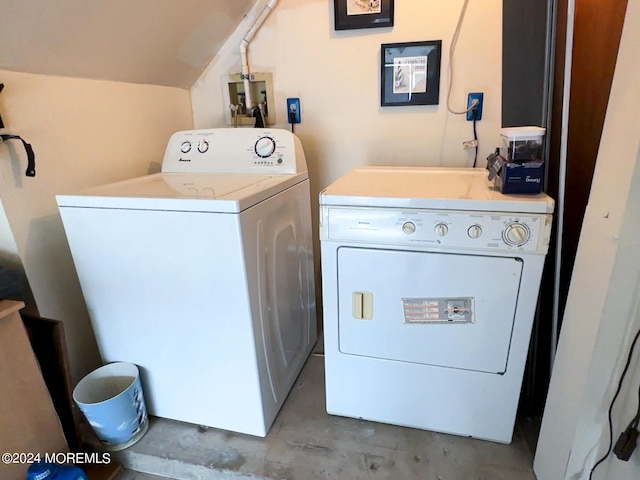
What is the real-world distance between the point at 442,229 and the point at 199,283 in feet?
2.56

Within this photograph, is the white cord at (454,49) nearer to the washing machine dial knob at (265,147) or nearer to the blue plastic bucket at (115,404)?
the washing machine dial knob at (265,147)

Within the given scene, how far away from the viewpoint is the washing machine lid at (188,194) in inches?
44.4

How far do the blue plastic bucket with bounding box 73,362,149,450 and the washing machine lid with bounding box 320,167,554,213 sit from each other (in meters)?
0.96

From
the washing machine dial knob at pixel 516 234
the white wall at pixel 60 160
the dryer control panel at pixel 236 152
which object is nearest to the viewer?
the washing machine dial knob at pixel 516 234

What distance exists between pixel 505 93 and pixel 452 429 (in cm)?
128

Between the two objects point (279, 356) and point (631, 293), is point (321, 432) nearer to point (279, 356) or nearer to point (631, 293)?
point (279, 356)

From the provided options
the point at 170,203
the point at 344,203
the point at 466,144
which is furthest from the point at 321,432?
the point at 466,144

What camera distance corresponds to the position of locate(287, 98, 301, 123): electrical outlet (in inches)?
75.9

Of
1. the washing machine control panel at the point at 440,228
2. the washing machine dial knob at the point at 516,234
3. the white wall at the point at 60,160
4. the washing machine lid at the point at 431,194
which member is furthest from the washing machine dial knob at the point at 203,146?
the washing machine dial knob at the point at 516,234

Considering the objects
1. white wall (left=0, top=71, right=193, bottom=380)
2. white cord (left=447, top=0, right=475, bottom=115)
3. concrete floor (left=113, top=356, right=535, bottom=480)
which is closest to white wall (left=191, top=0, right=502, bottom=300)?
white cord (left=447, top=0, right=475, bottom=115)

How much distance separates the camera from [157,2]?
144 cm

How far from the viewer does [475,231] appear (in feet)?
3.58

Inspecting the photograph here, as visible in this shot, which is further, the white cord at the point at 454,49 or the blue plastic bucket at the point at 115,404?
the white cord at the point at 454,49

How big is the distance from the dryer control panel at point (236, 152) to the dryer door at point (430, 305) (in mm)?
580
